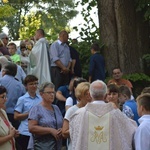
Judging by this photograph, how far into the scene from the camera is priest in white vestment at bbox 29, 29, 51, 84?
1647 cm

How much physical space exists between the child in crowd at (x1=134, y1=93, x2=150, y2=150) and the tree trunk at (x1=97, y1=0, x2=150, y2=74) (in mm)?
10517

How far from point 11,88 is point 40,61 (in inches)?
154

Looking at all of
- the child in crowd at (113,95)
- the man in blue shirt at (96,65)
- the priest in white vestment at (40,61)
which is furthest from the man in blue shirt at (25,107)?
the man in blue shirt at (96,65)

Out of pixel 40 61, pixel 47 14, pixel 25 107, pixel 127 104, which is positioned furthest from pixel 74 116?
pixel 47 14

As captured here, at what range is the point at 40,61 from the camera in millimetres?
16594

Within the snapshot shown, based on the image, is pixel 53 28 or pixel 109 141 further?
pixel 53 28

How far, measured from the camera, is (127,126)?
30.3 ft

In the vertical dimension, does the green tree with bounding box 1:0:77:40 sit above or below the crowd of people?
above

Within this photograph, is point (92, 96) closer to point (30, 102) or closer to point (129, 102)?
point (129, 102)

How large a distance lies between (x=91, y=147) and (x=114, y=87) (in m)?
2.20

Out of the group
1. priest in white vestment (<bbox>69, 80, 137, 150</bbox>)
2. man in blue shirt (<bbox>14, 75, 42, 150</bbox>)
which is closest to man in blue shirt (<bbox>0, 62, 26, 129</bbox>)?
man in blue shirt (<bbox>14, 75, 42, 150</bbox>)

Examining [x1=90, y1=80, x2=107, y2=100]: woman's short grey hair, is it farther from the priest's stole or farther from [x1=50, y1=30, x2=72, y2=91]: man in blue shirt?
[x1=50, y1=30, x2=72, y2=91]: man in blue shirt

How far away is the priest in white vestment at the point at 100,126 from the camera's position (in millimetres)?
9242

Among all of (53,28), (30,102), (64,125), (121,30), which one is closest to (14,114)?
(30,102)
